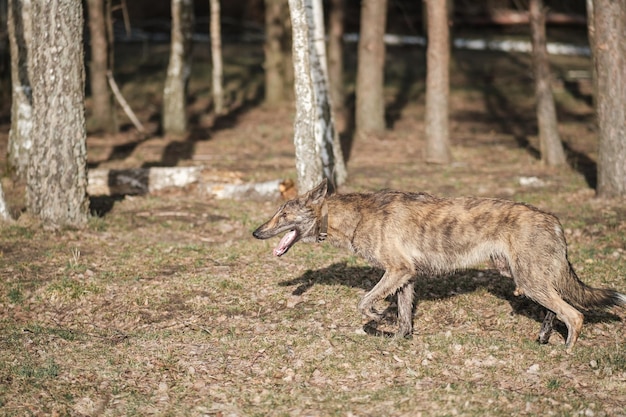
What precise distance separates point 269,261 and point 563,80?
24.5m

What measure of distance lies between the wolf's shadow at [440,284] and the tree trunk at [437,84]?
8.27m

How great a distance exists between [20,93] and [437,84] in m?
9.28

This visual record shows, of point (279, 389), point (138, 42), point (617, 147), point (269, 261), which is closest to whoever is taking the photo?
point (279, 389)

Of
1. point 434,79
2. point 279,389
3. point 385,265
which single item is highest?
point 434,79

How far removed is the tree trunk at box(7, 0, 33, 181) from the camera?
53.4ft

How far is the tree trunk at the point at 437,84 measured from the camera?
18703 mm

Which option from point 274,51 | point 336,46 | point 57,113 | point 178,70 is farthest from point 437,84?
point 274,51

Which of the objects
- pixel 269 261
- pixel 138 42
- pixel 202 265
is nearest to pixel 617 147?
pixel 269 261

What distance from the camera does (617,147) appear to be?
611 inches

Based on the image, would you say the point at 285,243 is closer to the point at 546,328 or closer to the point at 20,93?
the point at 546,328

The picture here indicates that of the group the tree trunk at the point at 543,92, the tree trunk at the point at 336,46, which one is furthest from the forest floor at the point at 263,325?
the tree trunk at the point at 336,46

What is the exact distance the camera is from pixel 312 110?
1505 cm

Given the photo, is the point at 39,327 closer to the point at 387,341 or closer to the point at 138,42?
the point at 387,341

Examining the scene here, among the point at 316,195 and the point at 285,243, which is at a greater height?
the point at 316,195
